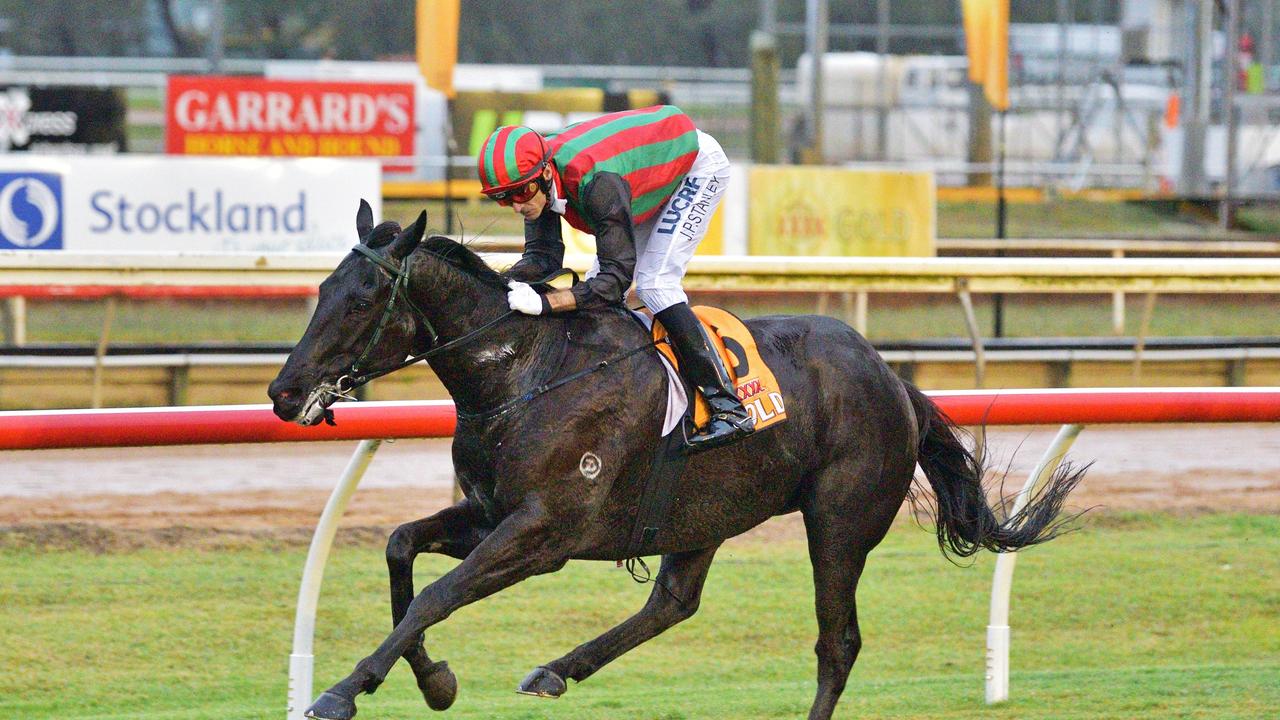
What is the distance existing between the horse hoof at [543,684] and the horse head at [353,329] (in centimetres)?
88

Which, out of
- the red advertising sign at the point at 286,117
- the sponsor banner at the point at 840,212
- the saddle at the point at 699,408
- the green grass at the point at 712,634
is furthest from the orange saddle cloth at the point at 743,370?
the red advertising sign at the point at 286,117

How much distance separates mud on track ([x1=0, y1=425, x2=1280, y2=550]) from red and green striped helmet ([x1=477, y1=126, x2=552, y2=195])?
9.69 ft

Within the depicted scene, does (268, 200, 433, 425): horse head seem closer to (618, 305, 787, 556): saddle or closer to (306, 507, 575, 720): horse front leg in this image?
(306, 507, 575, 720): horse front leg

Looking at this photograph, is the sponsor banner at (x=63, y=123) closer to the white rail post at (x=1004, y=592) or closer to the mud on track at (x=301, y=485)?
the mud on track at (x=301, y=485)

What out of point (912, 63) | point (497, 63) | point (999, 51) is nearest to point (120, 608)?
point (999, 51)

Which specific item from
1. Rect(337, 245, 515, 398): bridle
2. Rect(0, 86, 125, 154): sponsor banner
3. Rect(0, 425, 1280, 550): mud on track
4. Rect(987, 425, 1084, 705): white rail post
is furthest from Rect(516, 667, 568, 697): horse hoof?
Rect(0, 86, 125, 154): sponsor banner

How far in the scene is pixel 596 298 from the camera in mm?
4023

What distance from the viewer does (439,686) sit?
4.02 meters

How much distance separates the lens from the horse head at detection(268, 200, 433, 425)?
3.72 meters

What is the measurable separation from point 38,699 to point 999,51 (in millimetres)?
10646

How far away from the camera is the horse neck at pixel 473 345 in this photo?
12.9ft

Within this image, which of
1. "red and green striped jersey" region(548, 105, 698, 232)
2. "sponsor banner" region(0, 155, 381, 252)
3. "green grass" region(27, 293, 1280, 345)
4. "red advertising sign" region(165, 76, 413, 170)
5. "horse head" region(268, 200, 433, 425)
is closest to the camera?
"horse head" region(268, 200, 433, 425)

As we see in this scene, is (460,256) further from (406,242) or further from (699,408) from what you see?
(699,408)

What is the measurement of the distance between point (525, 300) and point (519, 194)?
25cm
